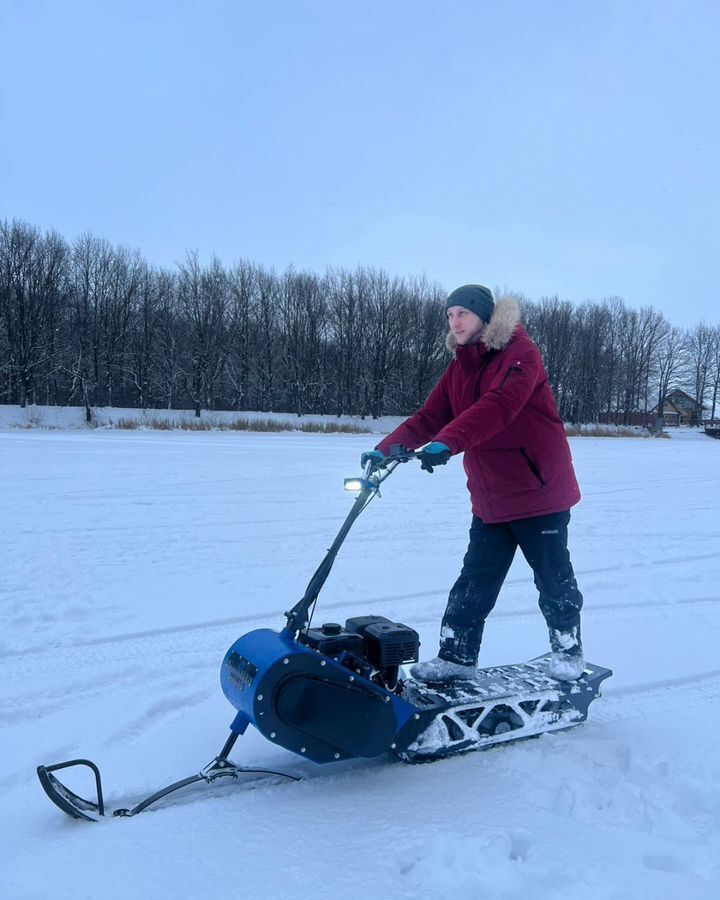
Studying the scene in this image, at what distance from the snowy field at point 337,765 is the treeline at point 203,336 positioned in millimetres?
34755

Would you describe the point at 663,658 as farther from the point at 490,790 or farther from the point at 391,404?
the point at 391,404

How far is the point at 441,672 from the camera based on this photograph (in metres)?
3.13

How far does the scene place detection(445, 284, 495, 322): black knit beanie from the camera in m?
3.02

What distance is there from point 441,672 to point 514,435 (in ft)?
3.86

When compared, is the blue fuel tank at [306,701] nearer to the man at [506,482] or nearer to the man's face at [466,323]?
the man at [506,482]

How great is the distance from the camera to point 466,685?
3051 mm

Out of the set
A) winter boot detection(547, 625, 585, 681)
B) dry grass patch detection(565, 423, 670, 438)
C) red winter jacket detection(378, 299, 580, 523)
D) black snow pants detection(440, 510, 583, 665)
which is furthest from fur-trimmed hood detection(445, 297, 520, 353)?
dry grass patch detection(565, 423, 670, 438)

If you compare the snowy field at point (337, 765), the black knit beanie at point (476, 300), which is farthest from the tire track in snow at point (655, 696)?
the black knit beanie at point (476, 300)

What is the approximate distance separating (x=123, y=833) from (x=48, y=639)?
2.09 meters

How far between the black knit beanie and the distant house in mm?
68159

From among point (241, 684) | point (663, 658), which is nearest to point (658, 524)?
point (663, 658)

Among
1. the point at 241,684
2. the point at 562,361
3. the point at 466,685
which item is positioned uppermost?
the point at 562,361

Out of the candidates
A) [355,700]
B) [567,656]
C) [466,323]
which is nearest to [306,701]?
[355,700]

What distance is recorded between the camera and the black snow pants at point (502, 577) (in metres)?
3.01
